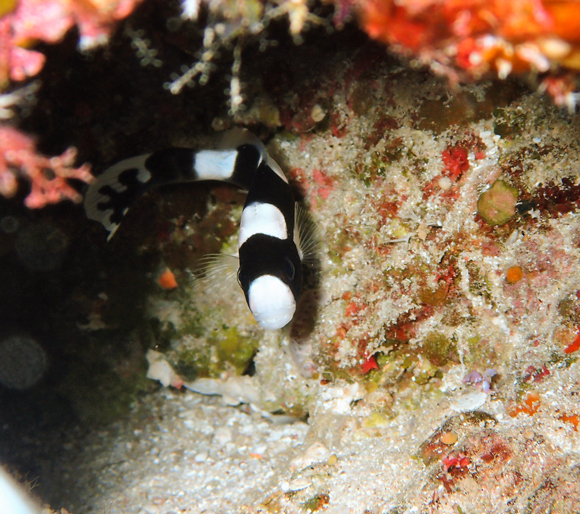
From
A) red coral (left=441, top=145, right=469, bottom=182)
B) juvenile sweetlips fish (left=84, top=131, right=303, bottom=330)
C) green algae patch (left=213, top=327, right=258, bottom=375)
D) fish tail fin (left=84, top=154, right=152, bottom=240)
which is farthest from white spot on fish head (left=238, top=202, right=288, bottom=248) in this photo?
green algae patch (left=213, top=327, right=258, bottom=375)

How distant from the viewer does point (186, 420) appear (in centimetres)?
443

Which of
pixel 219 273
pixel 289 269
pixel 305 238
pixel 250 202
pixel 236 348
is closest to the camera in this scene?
pixel 289 269

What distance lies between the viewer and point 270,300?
2631mm

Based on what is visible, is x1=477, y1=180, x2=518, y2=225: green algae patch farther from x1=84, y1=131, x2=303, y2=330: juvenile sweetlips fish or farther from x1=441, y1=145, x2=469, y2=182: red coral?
x1=84, y1=131, x2=303, y2=330: juvenile sweetlips fish

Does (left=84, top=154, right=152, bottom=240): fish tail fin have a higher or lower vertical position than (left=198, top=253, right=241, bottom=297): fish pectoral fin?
higher

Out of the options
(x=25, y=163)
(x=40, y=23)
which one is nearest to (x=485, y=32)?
(x=40, y=23)

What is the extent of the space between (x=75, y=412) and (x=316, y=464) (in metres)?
2.86

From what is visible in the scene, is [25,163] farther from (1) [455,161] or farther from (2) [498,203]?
(2) [498,203]

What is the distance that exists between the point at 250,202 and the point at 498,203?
1.83 m

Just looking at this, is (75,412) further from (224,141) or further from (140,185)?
(224,141)

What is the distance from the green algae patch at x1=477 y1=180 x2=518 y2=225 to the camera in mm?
2707

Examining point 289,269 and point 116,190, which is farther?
point 116,190

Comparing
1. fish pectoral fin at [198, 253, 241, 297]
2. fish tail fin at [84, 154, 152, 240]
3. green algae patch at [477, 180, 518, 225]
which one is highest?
green algae patch at [477, 180, 518, 225]

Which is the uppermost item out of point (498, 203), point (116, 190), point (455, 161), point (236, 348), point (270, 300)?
point (455, 161)
